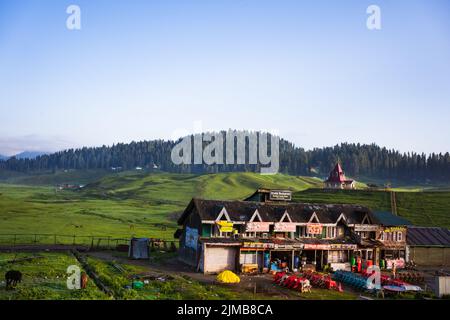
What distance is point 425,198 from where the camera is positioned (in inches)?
3959

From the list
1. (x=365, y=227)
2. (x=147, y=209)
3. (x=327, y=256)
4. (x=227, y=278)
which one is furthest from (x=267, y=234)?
(x=147, y=209)

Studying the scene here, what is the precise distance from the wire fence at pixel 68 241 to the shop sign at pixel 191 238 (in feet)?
25.3

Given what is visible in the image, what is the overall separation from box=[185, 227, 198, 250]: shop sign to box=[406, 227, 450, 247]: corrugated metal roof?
86.9ft

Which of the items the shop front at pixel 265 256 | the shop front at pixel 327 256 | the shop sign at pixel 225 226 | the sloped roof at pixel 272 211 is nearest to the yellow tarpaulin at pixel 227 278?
the shop front at pixel 265 256

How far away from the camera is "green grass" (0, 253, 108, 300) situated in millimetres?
30391

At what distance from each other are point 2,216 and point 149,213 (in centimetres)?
3049

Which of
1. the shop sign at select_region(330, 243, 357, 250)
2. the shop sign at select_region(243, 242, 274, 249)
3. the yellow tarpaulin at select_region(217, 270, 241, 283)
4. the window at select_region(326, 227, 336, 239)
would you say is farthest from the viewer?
the window at select_region(326, 227, 336, 239)

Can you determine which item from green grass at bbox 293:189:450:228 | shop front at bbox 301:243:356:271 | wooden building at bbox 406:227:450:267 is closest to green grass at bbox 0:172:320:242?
shop front at bbox 301:243:356:271

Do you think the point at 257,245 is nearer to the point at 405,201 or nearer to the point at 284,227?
the point at 284,227

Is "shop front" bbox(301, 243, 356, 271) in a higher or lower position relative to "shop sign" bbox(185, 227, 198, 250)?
lower

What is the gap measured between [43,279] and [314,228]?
28.1 m

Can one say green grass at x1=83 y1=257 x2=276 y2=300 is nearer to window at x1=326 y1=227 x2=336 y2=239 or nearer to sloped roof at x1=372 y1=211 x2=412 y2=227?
window at x1=326 y1=227 x2=336 y2=239
